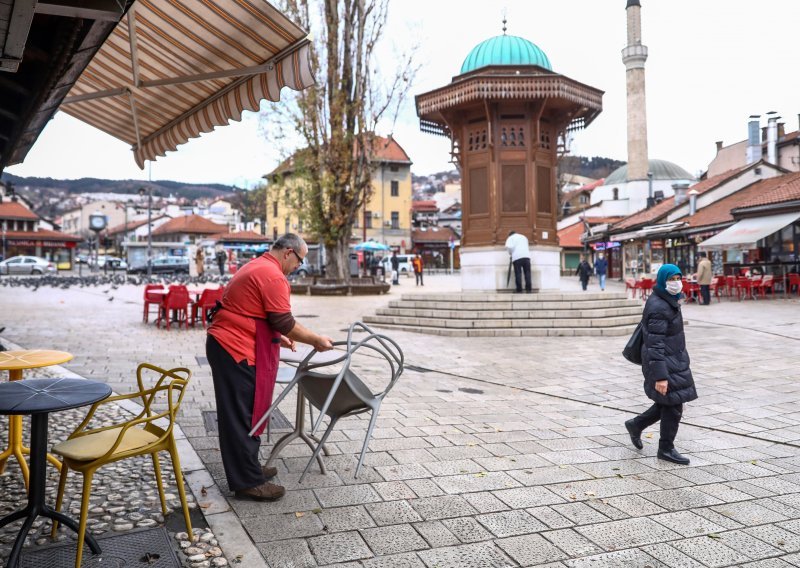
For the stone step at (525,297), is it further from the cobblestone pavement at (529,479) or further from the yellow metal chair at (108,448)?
the yellow metal chair at (108,448)

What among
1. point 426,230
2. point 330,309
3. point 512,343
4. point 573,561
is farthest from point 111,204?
point 573,561

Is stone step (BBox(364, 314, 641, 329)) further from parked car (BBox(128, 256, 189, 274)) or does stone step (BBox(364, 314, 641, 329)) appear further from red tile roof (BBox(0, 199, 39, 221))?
red tile roof (BBox(0, 199, 39, 221))

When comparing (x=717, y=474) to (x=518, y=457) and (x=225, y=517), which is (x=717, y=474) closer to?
(x=518, y=457)

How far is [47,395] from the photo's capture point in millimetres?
3072

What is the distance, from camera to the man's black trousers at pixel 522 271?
13953mm

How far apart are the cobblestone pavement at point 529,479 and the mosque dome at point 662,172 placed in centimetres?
5884

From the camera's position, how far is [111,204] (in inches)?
4222

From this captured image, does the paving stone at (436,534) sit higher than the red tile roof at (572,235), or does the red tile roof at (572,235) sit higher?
the red tile roof at (572,235)

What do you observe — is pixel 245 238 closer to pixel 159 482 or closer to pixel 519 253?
pixel 519 253

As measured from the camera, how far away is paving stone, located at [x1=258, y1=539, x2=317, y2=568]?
9.53 feet

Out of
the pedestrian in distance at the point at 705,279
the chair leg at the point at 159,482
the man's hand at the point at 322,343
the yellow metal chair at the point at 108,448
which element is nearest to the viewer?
the yellow metal chair at the point at 108,448

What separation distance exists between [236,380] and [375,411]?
977 millimetres

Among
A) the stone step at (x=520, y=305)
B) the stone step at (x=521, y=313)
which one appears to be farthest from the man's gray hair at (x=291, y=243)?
the stone step at (x=520, y=305)

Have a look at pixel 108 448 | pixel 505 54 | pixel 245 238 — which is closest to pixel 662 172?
pixel 245 238
